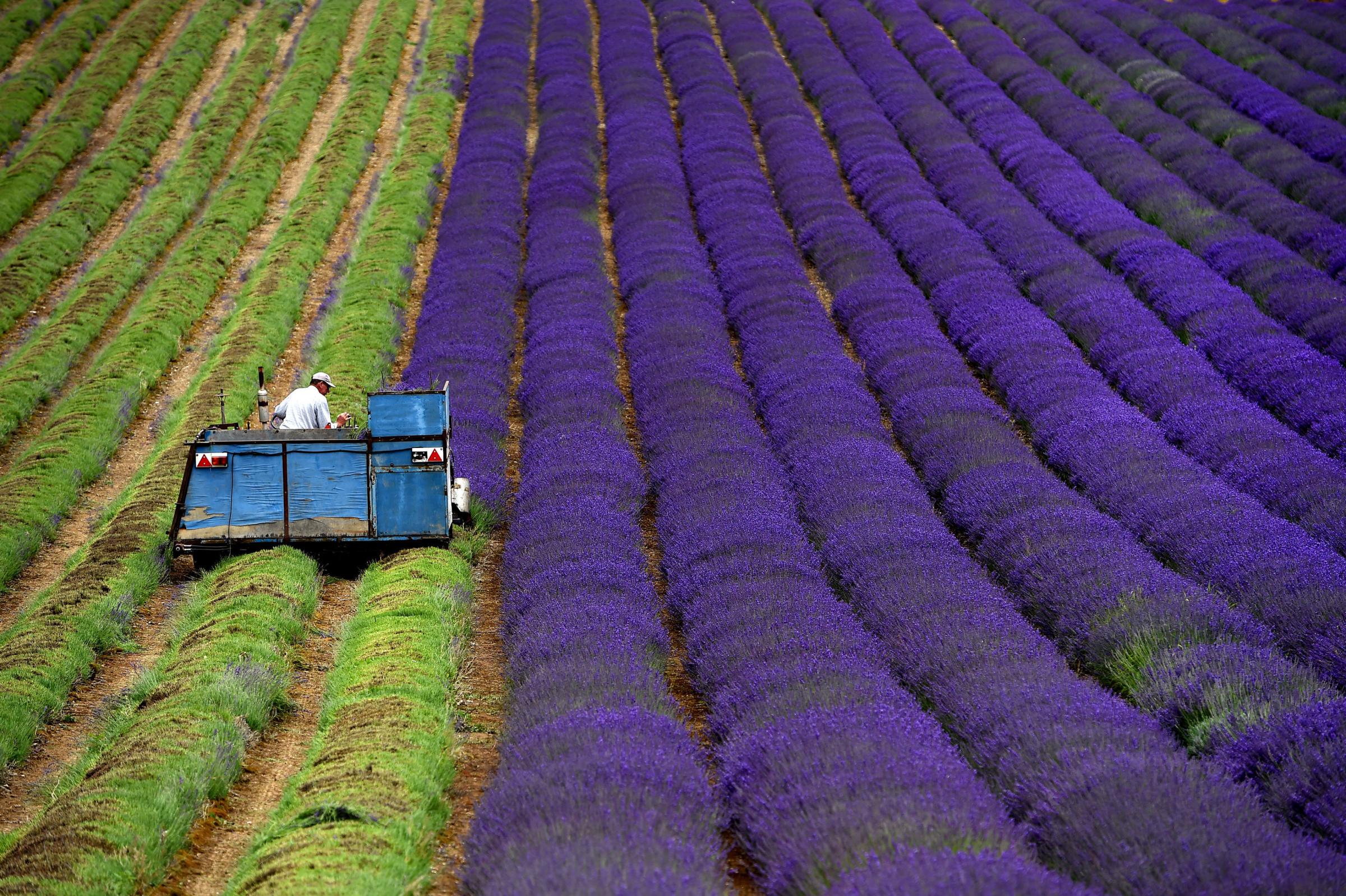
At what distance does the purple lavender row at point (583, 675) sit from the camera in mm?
4695

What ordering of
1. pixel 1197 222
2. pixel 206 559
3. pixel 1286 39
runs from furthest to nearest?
pixel 1286 39 < pixel 1197 222 < pixel 206 559

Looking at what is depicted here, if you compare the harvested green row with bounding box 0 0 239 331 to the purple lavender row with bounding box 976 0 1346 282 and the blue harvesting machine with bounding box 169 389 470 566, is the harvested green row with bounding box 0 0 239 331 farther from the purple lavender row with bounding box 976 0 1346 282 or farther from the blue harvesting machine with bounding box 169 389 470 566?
the purple lavender row with bounding box 976 0 1346 282

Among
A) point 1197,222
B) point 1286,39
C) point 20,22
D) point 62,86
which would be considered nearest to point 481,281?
point 1197,222

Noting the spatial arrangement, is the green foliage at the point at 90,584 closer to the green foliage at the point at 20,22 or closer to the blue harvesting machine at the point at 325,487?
the blue harvesting machine at the point at 325,487

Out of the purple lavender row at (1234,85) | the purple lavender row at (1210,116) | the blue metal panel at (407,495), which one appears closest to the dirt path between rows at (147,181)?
the blue metal panel at (407,495)

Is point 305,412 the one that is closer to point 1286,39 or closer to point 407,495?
point 407,495

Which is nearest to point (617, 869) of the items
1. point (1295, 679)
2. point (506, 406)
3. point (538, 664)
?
point (538, 664)

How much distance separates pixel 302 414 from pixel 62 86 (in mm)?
20535

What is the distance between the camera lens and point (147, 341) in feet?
50.0

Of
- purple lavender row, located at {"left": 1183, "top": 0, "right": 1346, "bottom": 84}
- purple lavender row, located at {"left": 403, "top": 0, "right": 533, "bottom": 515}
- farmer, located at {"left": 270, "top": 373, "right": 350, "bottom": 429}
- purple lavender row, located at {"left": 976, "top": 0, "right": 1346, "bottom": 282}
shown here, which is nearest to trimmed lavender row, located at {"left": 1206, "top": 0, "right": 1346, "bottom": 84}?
purple lavender row, located at {"left": 1183, "top": 0, "right": 1346, "bottom": 84}

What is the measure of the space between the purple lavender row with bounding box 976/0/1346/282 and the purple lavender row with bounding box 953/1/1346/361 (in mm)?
138

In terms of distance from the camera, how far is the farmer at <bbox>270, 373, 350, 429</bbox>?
9703mm

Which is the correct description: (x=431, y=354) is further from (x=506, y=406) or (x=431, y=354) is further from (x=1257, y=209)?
(x=1257, y=209)

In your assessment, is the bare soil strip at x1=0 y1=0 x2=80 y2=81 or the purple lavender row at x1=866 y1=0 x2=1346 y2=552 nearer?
the purple lavender row at x1=866 y1=0 x2=1346 y2=552
